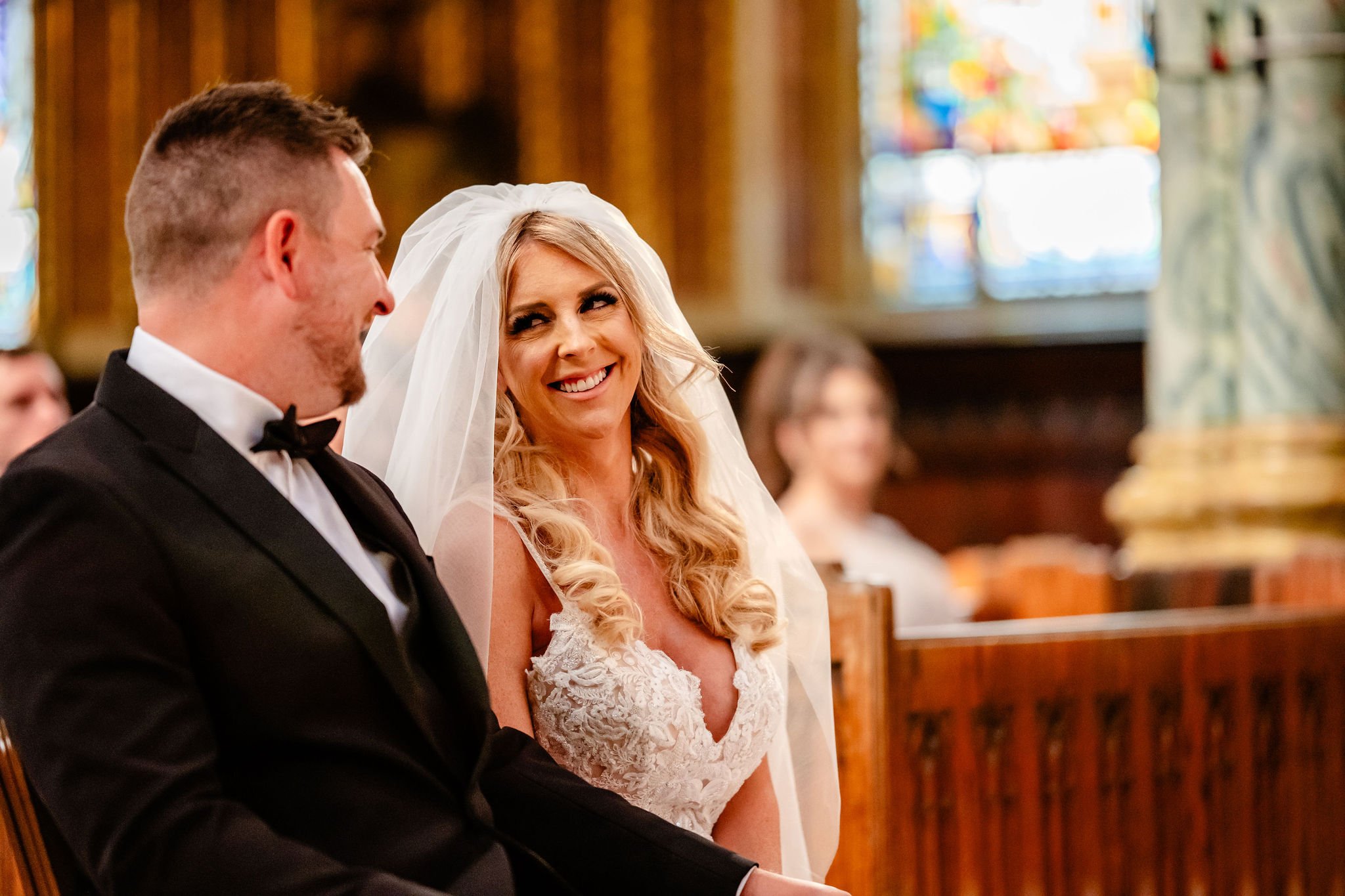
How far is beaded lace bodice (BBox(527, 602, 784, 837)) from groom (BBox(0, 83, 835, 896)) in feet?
0.96

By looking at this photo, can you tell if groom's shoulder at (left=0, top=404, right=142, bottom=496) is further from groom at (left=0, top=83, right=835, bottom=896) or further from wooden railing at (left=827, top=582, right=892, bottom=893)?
wooden railing at (left=827, top=582, right=892, bottom=893)

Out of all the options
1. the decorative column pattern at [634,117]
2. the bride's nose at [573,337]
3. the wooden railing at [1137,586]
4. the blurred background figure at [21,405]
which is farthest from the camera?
the decorative column pattern at [634,117]

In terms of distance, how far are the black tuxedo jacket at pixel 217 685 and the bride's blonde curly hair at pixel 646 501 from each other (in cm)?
41

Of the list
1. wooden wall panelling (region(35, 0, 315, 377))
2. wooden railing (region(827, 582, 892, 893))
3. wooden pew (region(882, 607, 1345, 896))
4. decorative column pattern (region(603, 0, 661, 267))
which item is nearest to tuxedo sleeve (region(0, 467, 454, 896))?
wooden railing (region(827, 582, 892, 893))

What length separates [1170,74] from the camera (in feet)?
16.1

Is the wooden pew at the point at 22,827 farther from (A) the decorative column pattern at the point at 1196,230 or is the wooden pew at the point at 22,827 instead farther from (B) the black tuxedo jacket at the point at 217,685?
(A) the decorative column pattern at the point at 1196,230

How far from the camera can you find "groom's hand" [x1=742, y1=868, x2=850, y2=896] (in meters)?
1.76

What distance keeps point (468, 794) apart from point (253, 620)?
35 centimetres

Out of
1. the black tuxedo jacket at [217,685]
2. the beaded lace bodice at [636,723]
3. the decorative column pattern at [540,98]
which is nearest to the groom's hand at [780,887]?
the black tuxedo jacket at [217,685]

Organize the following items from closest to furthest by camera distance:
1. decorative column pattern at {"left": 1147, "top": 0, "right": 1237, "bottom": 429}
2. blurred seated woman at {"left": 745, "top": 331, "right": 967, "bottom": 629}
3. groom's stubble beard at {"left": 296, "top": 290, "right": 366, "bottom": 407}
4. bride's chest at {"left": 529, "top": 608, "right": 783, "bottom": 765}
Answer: groom's stubble beard at {"left": 296, "top": 290, "right": 366, "bottom": 407} → bride's chest at {"left": 529, "top": 608, "right": 783, "bottom": 765} → decorative column pattern at {"left": 1147, "top": 0, "right": 1237, "bottom": 429} → blurred seated woman at {"left": 745, "top": 331, "right": 967, "bottom": 629}

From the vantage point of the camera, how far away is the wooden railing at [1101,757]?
2.81 meters

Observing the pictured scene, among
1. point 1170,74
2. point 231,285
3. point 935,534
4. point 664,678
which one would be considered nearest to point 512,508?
point 664,678

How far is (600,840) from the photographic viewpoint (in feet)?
5.93

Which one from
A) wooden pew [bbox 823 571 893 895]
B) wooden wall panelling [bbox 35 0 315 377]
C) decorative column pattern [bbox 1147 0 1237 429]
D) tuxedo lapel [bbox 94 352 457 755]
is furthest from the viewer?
wooden wall panelling [bbox 35 0 315 377]
